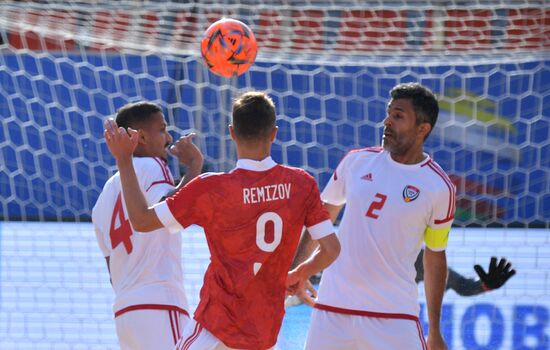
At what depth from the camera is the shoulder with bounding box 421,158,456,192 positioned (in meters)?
3.91

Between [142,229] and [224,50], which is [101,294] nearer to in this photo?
[224,50]

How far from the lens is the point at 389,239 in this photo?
386cm

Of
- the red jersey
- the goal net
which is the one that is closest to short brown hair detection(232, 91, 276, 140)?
the red jersey

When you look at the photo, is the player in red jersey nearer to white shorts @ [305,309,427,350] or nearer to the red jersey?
the red jersey

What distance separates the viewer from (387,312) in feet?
12.5

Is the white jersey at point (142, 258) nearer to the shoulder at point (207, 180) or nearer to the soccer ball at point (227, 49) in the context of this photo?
the shoulder at point (207, 180)

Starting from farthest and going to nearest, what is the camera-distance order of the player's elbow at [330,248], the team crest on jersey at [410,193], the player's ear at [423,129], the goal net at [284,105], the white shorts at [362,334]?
the goal net at [284,105] < the player's ear at [423,129] < the team crest on jersey at [410,193] < the white shorts at [362,334] < the player's elbow at [330,248]

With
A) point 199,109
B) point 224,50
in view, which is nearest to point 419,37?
point 199,109

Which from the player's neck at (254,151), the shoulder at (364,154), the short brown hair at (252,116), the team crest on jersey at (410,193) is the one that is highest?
the short brown hair at (252,116)

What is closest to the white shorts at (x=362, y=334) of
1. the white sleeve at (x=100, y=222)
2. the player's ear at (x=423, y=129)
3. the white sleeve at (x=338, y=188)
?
the white sleeve at (x=338, y=188)

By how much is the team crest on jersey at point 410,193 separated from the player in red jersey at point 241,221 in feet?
2.25

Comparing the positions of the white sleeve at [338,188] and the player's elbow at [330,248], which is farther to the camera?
the white sleeve at [338,188]

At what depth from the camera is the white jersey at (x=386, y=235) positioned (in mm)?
3846

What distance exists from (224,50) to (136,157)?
1.81 meters
